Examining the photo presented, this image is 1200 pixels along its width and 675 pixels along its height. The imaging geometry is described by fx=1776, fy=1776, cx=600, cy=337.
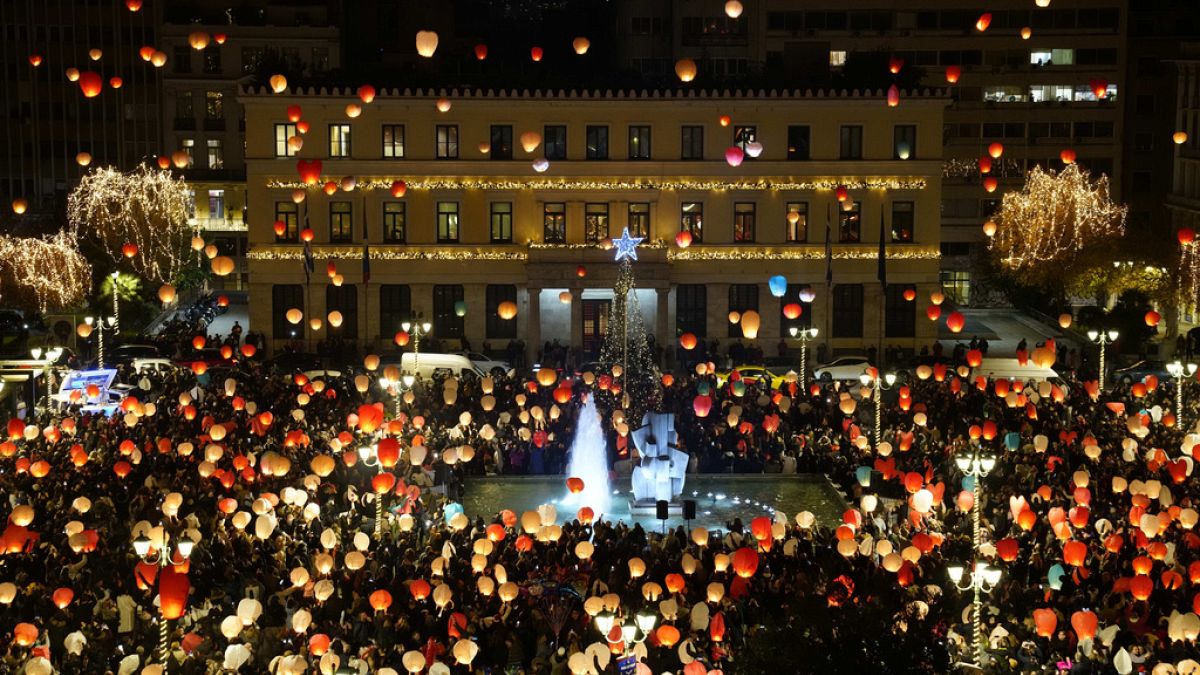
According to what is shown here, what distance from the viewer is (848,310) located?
57.8 m

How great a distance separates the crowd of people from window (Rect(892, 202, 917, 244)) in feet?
52.1

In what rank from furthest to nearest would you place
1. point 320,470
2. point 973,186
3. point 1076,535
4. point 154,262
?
point 973,186 < point 154,262 < point 320,470 < point 1076,535

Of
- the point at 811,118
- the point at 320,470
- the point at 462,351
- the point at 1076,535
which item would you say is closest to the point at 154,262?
the point at 462,351

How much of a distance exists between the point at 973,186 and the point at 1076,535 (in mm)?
50840

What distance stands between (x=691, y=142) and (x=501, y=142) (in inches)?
239

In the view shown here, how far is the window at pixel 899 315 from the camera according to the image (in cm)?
5791

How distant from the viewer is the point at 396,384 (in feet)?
132

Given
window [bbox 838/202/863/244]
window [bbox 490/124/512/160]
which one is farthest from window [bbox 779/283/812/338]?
window [bbox 490/124/512/160]

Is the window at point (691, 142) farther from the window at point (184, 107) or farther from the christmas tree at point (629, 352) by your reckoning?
the window at point (184, 107)

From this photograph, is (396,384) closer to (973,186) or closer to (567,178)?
(567,178)

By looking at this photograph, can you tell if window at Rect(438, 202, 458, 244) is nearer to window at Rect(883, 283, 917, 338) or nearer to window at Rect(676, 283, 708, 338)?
window at Rect(676, 283, 708, 338)

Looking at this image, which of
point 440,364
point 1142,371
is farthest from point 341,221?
point 1142,371

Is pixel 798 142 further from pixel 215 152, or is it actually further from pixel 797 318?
pixel 215 152

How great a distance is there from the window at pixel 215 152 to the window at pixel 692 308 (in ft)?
104
